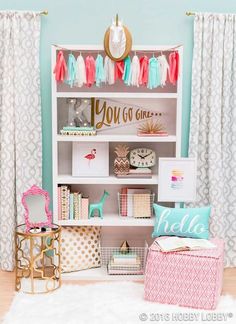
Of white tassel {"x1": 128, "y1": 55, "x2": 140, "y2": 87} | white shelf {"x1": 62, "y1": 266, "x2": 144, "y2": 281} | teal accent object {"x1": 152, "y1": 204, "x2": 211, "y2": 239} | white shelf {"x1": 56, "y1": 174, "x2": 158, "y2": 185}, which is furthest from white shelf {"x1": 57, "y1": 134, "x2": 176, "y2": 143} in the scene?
white shelf {"x1": 62, "y1": 266, "x2": 144, "y2": 281}

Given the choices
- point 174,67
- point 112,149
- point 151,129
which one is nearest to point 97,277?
point 112,149

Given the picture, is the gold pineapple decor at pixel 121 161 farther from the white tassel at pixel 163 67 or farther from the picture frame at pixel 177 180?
the white tassel at pixel 163 67

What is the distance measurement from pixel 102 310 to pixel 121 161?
1074 mm

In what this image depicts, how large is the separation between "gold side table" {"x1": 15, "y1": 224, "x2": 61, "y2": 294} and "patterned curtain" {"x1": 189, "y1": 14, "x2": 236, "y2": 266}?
1.12 meters

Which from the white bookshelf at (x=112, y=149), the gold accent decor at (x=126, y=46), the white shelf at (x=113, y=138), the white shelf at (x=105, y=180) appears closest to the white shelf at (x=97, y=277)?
the white bookshelf at (x=112, y=149)

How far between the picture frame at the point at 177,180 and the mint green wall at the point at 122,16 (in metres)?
0.87

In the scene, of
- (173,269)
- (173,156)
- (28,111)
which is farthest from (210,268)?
(28,111)

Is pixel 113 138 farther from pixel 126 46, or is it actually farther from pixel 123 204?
pixel 126 46

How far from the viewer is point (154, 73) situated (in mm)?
3607

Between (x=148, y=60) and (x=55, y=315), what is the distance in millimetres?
1745

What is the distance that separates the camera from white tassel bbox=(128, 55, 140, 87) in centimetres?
360

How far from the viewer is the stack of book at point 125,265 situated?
3.77 meters

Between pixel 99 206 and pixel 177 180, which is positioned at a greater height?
pixel 177 180

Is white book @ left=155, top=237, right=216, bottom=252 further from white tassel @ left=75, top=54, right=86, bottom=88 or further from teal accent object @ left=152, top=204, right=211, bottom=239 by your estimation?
white tassel @ left=75, top=54, right=86, bottom=88
